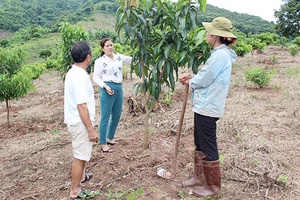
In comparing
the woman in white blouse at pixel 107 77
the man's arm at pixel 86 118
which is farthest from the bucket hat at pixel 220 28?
the woman in white blouse at pixel 107 77

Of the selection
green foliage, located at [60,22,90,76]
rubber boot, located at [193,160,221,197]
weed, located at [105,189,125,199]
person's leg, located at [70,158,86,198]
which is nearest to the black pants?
rubber boot, located at [193,160,221,197]

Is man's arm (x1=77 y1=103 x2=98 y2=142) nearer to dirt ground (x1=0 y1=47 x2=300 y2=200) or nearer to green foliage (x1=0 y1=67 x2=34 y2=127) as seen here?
dirt ground (x1=0 y1=47 x2=300 y2=200)

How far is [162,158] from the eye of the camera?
11.4 ft

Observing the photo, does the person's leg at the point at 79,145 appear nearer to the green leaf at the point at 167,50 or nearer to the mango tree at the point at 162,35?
the mango tree at the point at 162,35

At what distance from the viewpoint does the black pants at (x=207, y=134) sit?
8.23 ft

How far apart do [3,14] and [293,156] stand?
55.2 metres

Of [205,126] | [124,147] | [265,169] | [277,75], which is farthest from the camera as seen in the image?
[277,75]

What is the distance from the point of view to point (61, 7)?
69188 mm

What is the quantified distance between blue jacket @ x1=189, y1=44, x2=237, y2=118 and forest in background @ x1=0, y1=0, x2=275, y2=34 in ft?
149

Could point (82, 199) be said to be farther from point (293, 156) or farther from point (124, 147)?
point (293, 156)

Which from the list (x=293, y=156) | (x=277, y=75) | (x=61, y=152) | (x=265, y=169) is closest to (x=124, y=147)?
(x=61, y=152)

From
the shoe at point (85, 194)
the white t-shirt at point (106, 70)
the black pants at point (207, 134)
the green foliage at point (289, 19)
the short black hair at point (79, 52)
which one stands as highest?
the green foliage at point (289, 19)

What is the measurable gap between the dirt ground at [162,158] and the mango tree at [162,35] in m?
0.97

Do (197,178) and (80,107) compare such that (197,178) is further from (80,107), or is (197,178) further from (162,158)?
(80,107)
